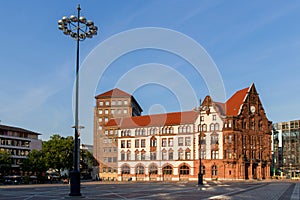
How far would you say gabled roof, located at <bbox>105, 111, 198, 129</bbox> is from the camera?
102 metres

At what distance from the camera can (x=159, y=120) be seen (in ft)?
352

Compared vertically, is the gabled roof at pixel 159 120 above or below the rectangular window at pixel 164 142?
above

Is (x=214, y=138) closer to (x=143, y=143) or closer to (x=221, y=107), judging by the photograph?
(x=221, y=107)

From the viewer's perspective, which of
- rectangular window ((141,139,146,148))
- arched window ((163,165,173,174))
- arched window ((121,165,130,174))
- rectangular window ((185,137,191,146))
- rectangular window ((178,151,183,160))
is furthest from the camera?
arched window ((121,165,130,174))

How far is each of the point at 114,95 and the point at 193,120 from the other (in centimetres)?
3379

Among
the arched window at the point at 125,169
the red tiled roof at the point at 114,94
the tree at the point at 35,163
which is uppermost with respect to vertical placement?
the red tiled roof at the point at 114,94

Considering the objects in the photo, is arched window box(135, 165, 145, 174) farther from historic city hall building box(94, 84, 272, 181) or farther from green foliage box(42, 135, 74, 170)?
green foliage box(42, 135, 74, 170)

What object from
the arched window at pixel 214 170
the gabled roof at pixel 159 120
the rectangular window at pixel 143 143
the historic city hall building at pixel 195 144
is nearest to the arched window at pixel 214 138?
the historic city hall building at pixel 195 144

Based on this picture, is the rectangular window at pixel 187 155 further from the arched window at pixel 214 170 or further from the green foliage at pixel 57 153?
the green foliage at pixel 57 153

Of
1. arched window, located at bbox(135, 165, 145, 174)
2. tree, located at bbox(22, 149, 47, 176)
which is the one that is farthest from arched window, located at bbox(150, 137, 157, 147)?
tree, located at bbox(22, 149, 47, 176)

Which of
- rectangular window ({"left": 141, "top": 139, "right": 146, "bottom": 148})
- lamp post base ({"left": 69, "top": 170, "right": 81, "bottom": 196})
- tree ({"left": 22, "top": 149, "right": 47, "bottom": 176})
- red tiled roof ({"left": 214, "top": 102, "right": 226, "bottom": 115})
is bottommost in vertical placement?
tree ({"left": 22, "top": 149, "right": 47, "bottom": 176})

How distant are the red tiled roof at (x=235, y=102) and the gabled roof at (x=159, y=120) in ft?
29.9

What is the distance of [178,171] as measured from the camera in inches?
3930

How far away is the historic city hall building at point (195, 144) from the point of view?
9400cm
